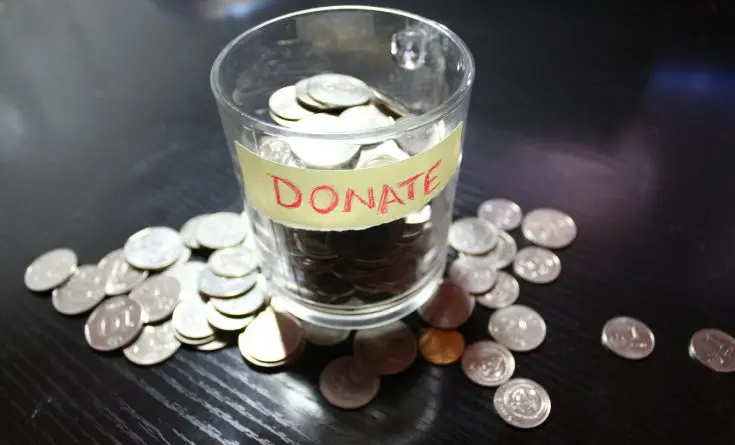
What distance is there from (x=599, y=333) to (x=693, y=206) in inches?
6.3

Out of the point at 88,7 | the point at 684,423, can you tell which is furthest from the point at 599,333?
the point at 88,7

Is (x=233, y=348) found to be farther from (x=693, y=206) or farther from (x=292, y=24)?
(x=693, y=206)

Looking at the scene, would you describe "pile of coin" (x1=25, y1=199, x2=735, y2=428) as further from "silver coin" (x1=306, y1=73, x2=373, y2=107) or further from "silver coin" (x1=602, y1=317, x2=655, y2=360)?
"silver coin" (x1=306, y1=73, x2=373, y2=107)

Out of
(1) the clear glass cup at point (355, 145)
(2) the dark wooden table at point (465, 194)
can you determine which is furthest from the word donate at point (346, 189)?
(2) the dark wooden table at point (465, 194)

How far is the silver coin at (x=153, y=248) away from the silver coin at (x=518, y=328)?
24cm

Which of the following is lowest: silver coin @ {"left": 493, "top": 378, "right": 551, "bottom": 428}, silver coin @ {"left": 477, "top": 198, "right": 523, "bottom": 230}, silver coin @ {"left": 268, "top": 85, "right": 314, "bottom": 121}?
silver coin @ {"left": 493, "top": 378, "right": 551, "bottom": 428}

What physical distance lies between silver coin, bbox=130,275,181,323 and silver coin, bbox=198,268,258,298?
2 cm

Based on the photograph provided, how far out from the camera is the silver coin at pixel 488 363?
43cm

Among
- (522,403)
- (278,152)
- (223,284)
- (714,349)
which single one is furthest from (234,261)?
(714,349)

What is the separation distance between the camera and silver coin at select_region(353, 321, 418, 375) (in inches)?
17.3

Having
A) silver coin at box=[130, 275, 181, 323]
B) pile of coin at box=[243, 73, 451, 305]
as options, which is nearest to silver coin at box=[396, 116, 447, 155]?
pile of coin at box=[243, 73, 451, 305]

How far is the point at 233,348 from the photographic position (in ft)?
1.51

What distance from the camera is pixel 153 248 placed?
0.53m

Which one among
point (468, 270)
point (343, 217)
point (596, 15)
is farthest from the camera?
point (596, 15)
